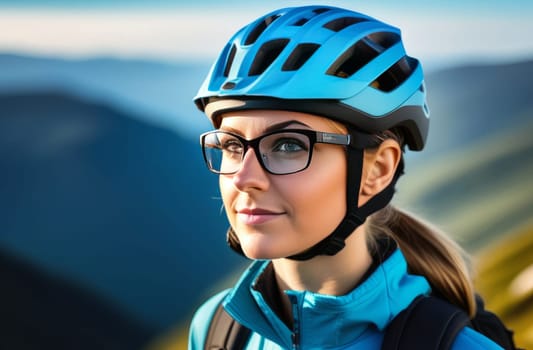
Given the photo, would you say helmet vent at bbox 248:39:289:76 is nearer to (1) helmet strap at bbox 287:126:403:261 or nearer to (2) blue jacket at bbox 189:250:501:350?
(1) helmet strap at bbox 287:126:403:261

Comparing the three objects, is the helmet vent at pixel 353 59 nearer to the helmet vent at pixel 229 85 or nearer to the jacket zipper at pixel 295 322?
the helmet vent at pixel 229 85

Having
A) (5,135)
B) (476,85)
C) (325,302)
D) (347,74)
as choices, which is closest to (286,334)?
(325,302)

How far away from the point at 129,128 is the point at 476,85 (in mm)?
3633

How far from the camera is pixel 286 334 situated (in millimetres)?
1978

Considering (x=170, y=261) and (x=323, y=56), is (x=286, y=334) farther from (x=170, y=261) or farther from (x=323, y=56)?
(x=170, y=261)

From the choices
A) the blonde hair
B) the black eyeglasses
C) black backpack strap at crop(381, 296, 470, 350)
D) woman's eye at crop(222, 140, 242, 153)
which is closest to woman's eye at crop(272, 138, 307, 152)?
A: the black eyeglasses

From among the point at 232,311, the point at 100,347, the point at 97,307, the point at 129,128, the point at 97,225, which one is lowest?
the point at 100,347

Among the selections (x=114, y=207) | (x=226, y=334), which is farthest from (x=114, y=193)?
(x=226, y=334)

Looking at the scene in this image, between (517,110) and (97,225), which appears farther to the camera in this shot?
(97,225)

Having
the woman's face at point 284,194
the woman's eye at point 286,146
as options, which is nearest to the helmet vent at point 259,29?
the woman's face at point 284,194

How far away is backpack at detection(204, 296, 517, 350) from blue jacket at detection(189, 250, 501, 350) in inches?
1.7

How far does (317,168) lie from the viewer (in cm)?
183

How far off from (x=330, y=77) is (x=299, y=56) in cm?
14

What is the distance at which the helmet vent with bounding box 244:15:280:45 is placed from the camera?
209 cm
